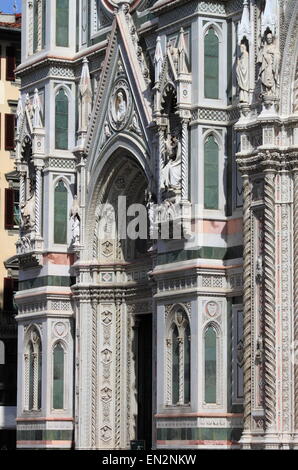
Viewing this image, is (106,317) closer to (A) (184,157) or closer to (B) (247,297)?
(A) (184,157)

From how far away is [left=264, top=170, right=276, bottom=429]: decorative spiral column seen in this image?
4212 cm

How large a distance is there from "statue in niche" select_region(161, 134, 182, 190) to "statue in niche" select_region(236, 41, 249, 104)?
2.73 metres

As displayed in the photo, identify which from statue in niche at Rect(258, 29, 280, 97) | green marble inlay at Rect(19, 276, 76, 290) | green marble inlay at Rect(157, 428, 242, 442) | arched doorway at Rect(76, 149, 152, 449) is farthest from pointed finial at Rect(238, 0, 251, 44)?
green marble inlay at Rect(19, 276, 76, 290)

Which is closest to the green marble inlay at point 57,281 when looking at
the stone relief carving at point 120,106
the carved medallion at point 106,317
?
the carved medallion at point 106,317

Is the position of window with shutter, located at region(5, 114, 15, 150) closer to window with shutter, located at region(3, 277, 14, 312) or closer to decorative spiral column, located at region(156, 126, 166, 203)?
window with shutter, located at region(3, 277, 14, 312)

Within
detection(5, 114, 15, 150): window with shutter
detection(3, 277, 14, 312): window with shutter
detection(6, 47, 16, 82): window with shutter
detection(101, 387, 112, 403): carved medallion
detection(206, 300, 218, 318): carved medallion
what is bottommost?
detection(101, 387, 112, 403): carved medallion

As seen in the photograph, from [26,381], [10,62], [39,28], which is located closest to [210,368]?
[26,381]

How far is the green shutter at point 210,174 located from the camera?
4494cm

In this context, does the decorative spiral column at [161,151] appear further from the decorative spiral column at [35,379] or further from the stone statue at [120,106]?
the decorative spiral column at [35,379]

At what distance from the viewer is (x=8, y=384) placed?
64062 millimetres

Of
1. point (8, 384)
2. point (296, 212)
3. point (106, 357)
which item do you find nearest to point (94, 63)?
point (106, 357)

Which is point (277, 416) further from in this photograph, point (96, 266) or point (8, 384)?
point (8, 384)

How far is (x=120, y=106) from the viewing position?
49.5 meters
